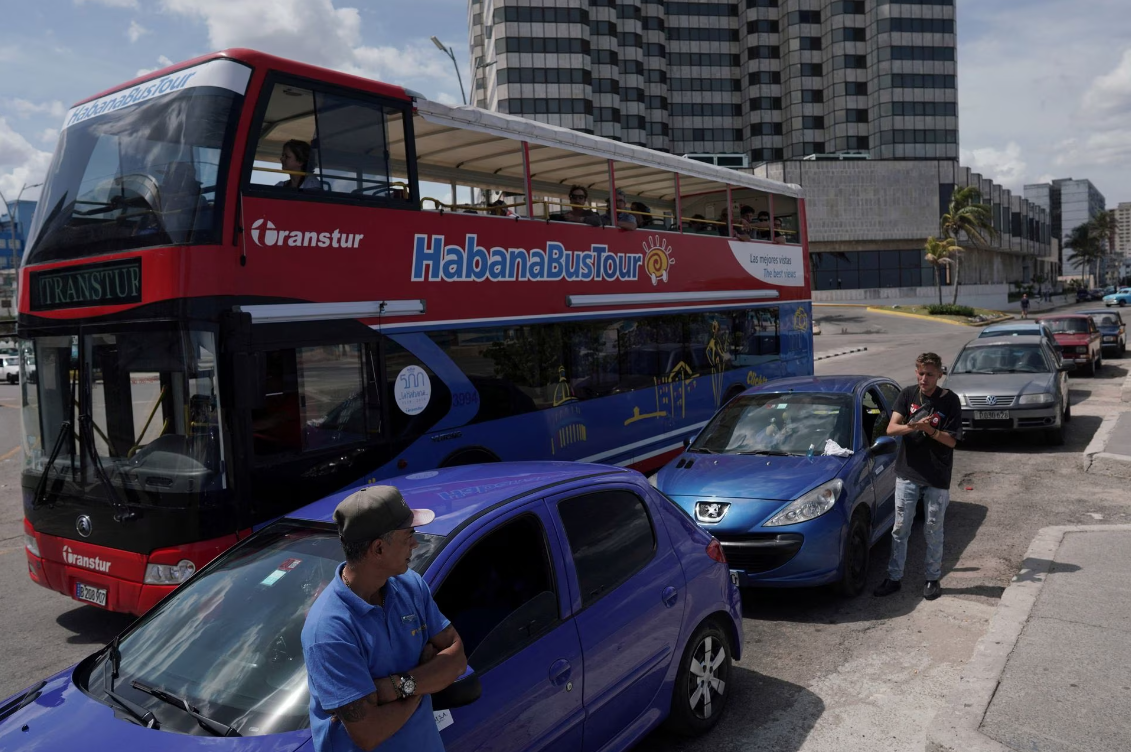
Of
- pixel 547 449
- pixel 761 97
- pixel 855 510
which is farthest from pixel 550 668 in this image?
pixel 761 97

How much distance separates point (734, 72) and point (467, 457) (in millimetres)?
85388

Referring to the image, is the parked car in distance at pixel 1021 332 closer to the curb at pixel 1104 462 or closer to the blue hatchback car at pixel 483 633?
the curb at pixel 1104 462

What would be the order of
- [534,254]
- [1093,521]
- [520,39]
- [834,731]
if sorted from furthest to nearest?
[520,39]
[534,254]
[1093,521]
[834,731]

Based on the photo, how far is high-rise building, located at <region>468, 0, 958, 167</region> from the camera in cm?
7294

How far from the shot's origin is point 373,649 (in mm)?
2367

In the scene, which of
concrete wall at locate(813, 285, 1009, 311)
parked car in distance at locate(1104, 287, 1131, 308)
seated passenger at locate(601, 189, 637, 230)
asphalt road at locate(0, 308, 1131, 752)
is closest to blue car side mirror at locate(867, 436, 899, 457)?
asphalt road at locate(0, 308, 1131, 752)

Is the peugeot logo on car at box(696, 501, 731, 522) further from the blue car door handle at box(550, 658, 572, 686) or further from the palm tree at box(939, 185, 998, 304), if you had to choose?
the palm tree at box(939, 185, 998, 304)

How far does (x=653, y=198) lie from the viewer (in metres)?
13.2

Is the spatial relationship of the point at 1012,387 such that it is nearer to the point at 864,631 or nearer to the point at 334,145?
the point at 864,631

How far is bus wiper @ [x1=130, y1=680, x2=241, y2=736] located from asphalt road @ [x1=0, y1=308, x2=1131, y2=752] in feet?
7.71

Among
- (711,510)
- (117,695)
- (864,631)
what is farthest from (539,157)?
(117,695)

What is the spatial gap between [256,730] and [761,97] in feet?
293

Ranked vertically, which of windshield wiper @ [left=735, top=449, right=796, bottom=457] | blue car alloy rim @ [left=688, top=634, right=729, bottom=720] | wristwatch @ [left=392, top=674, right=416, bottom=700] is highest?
wristwatch @ [left=392, top=674, right=416, bottom=700]

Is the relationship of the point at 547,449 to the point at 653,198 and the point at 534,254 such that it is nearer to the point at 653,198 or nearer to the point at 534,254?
the point at 534,254
